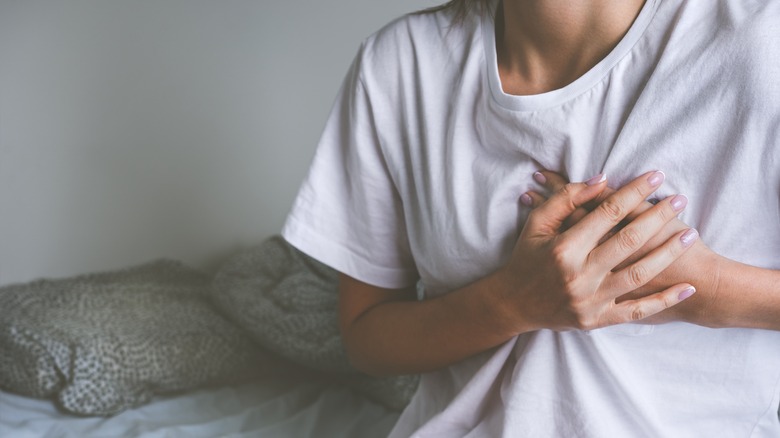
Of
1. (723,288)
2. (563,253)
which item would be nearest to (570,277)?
(563,253)

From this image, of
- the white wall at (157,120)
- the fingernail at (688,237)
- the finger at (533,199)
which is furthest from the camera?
the white wall at (157,120)

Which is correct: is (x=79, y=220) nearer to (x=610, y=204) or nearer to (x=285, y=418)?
(x=285, y=418)

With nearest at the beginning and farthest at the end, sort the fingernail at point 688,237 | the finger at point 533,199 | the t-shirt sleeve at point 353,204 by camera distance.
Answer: the fingernail at point 688,237, the finger at point 533,199, the t-shirt sleeve at point 353,204

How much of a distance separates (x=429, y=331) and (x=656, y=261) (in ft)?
0.96

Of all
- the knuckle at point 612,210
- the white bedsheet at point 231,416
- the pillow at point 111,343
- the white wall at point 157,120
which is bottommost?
the white bedsheet at point 231,416

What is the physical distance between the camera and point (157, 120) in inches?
92.4

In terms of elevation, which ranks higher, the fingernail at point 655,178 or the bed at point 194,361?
the fingernail at point 655,178

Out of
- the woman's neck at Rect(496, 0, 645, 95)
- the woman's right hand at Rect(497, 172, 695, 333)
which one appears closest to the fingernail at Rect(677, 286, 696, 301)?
the woman's right hand at Rect(497, 172, 695, 333)

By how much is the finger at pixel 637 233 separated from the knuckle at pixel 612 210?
11mm

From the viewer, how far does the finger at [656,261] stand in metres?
0.77

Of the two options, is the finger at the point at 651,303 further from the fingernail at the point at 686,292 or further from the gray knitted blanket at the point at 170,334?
the gray knitted blanket at the point at 170,334

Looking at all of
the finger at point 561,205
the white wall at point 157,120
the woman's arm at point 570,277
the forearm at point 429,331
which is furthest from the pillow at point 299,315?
the finger at point 561,205

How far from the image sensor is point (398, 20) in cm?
105

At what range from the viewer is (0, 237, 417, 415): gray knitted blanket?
1.73m
